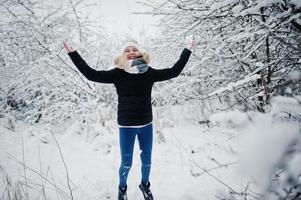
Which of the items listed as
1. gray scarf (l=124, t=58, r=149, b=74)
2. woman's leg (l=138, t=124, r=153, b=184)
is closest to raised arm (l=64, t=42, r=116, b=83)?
gray scarf (l=124, t=58, r=149, b=74)

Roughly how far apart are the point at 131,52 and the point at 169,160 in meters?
2.19

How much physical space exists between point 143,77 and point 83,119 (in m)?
3.96

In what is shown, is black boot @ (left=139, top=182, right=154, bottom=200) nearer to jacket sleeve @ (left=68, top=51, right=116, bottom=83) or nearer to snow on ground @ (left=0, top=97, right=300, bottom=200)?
snow on ground @ (left=0, top=97, right=300, bottom=200)

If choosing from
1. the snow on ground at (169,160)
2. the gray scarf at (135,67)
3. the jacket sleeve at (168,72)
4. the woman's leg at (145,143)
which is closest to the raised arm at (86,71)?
the gray scarf at (135,67)

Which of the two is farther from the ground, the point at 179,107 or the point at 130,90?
the point at 130,90

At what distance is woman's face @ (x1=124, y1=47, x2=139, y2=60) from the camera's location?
251cm

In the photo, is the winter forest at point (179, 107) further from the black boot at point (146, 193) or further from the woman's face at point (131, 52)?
the woman's face at point (131, 52)

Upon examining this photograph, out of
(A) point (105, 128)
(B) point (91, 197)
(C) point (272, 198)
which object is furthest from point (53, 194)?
(C) point (272, 198)

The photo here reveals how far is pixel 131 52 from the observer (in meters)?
2.57

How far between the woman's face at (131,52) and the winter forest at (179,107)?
583 mm

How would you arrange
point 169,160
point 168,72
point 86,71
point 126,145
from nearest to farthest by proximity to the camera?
point 86,71 → point 126,145 → point 168,72 → point 169,160

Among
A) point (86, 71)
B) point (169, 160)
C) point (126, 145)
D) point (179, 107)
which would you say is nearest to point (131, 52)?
point (86, 71)

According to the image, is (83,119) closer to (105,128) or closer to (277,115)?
(105,128)

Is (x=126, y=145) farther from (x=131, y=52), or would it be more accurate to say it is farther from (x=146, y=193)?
(x=131, y=52)
